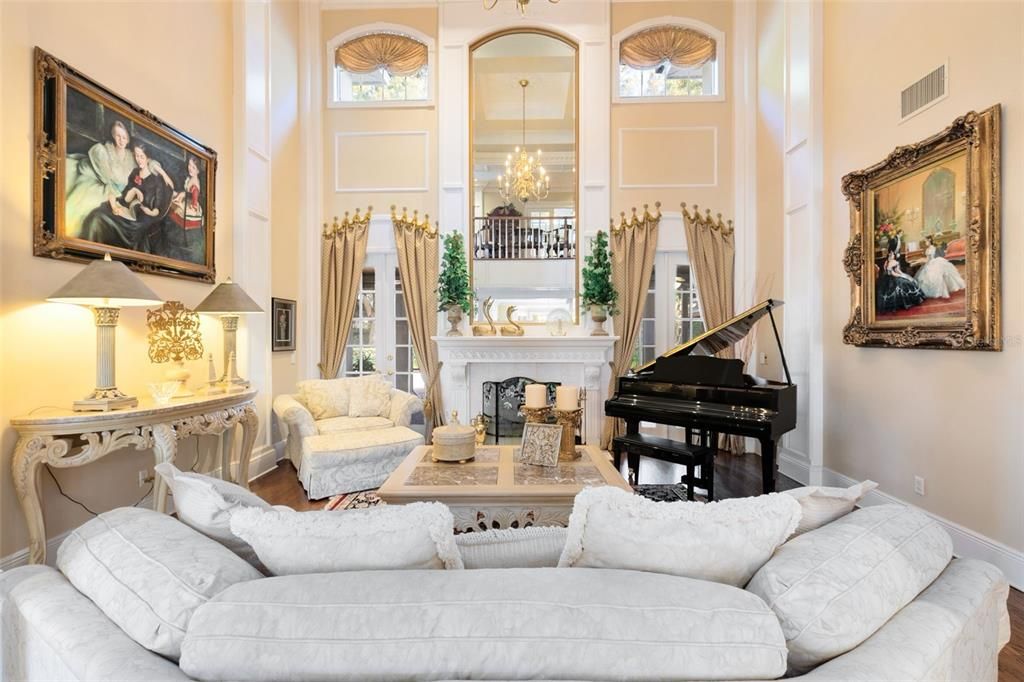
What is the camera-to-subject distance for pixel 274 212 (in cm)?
528

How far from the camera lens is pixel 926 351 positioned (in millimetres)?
3199

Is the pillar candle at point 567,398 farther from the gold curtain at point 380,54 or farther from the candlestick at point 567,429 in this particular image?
the gold curtain at point 380,54

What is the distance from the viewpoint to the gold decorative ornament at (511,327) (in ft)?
19.0

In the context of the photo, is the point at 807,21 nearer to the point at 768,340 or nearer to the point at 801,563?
the point at 768,340

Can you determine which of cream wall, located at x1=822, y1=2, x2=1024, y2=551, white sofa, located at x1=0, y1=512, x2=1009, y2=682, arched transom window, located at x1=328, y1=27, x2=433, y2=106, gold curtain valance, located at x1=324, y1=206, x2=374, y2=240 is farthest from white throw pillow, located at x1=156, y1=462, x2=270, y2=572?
arched transom window, located at x1=328, y1=27, x2=433, y2=106

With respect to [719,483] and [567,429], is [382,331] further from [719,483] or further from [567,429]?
[719,483]

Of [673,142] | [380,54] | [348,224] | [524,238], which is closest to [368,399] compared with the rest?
[348,224]

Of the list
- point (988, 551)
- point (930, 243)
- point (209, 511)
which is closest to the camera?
point (209, 511)

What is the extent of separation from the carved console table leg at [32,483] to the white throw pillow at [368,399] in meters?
2.51

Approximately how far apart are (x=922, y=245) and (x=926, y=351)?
67cm

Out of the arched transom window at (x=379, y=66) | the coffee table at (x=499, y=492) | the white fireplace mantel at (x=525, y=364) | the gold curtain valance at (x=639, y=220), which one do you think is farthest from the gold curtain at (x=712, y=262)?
the coffee table at (x=499, y=492)

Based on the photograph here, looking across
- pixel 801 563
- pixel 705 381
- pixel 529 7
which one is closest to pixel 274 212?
pixel 529 7

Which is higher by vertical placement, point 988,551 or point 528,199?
point 528,199

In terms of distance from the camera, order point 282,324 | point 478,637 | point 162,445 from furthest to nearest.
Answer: point 282,324 → point 162,445 → point 478,637
